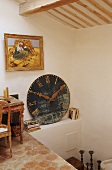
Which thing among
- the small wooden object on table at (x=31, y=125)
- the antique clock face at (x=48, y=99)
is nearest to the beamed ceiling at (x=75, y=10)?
the antique clock face at (x=48, y=99)

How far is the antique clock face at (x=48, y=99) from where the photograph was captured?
4.37 metres

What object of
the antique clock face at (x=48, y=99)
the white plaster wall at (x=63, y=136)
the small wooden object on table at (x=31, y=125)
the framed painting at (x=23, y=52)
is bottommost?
the white plaster wall at (x=63, y=136)

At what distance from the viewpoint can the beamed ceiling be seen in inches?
129

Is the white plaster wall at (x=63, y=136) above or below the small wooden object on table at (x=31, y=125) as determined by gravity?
below

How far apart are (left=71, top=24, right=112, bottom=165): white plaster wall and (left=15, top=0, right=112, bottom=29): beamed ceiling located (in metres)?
0.27

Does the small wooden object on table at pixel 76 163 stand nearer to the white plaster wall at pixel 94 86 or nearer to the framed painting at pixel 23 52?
the white plaster wall at pixel 94 86

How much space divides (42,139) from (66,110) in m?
0.95

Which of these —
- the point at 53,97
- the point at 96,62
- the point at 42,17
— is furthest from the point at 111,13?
the point at 53,97

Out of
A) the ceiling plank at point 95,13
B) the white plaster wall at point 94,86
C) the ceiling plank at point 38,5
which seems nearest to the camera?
the ceiling plank at point 38,5

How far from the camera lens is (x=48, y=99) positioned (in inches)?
181

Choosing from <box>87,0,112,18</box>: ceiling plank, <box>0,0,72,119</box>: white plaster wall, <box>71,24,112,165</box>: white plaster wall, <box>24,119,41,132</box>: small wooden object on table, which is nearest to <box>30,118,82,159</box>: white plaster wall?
<box>24,119,41,132</box>: small wooden object on table

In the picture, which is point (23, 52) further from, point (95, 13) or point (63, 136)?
point (63, 136)

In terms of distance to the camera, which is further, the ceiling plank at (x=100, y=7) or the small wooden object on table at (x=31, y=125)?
the small wooden object on table at (x=31, y=125)

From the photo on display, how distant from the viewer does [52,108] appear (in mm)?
4660
